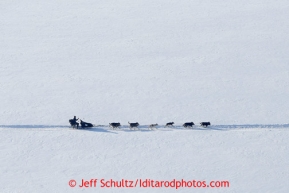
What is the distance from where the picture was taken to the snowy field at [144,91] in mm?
21500

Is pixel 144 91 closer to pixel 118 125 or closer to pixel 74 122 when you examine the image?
pixel 118 125

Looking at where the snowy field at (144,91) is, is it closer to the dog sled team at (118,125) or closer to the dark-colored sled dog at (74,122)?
the dog sled team at (118,125)

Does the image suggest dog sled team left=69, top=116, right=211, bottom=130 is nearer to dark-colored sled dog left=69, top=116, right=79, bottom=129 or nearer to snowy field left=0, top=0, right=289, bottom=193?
dark-colored sled dog left=69, top=116, right=79, bottom=129

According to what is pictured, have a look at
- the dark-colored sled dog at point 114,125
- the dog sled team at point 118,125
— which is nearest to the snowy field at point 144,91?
the dog sled team at point 118,125

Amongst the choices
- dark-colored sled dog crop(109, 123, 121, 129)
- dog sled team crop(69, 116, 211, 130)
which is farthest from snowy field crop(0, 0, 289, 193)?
dark-colored sled dog crop(109, 123, 121, 129)

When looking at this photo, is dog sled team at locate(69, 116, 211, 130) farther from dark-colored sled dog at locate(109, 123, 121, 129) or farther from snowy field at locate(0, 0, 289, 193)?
snowy field at locate(0, 0, 289, 193)

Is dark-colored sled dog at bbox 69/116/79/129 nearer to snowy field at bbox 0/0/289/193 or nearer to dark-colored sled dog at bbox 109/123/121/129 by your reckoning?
snowy field at bbox 0/0/289/193

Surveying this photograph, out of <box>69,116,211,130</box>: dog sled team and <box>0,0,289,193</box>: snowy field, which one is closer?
<box>0,0,289,193</box>: snowy field

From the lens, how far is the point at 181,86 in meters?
26.7

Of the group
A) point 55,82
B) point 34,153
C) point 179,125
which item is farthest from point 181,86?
point 34,153

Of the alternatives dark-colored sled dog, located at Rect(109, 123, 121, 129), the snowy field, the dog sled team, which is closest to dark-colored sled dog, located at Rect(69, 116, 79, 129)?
the dog sled team

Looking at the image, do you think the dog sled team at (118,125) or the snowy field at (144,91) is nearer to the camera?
the snowy field at (144,91)

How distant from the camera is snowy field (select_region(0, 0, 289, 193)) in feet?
70.5

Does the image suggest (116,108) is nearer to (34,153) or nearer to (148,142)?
(148,142)
